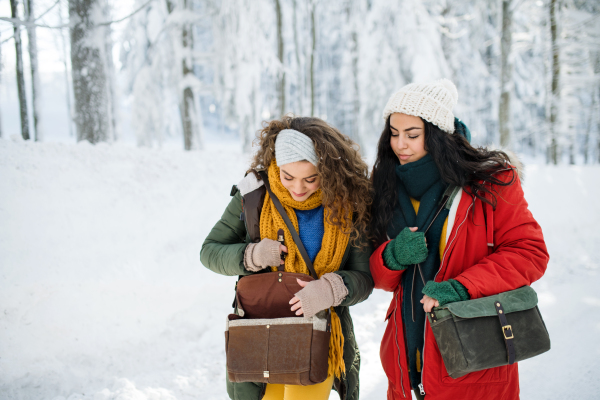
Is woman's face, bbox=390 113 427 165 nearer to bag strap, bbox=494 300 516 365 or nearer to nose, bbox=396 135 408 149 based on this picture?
nose, bbox=396 135 408 149

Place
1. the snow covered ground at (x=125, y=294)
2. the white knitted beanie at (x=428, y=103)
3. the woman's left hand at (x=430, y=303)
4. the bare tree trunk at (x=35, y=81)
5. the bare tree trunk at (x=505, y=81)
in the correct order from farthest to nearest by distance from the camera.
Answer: the bare tree trunk at (x=505, y=81), the bare tree trunk at (x=35, y=81), the snow covered ground at (x=125, y=294), the white knitted beanie at (x=428, y=103), the woman's left hand at (x=430, y=303)

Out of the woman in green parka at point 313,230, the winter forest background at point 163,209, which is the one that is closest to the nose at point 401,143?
the woman in green parka at point 313,230

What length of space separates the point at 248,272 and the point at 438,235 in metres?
1.09

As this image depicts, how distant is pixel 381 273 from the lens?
1946mm

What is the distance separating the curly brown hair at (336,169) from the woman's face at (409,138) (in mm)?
242

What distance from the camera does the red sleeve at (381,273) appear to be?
6.29ft

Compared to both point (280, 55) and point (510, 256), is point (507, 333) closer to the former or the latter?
point (510, 256)

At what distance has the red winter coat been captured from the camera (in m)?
1.69

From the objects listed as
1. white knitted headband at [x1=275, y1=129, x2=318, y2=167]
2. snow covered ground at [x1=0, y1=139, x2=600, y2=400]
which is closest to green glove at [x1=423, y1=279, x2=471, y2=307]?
white knitted headband at [x1=275, y1=129, x2=318, y2=167]

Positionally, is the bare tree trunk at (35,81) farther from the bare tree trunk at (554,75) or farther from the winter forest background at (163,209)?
the bare tree trunk at (554,75)

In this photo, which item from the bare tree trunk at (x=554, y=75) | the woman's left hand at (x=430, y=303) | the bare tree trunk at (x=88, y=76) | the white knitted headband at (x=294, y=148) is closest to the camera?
the woman's left hand at (x=430, y=303)

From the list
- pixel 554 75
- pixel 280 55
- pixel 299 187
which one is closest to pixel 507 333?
pixel 299 187

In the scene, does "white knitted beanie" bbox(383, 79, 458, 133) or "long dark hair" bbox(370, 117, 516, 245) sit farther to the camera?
"white knitted beanie" bbox(383, 79, 458, 133)

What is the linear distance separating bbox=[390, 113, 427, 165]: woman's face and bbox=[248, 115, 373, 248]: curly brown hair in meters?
0.24
